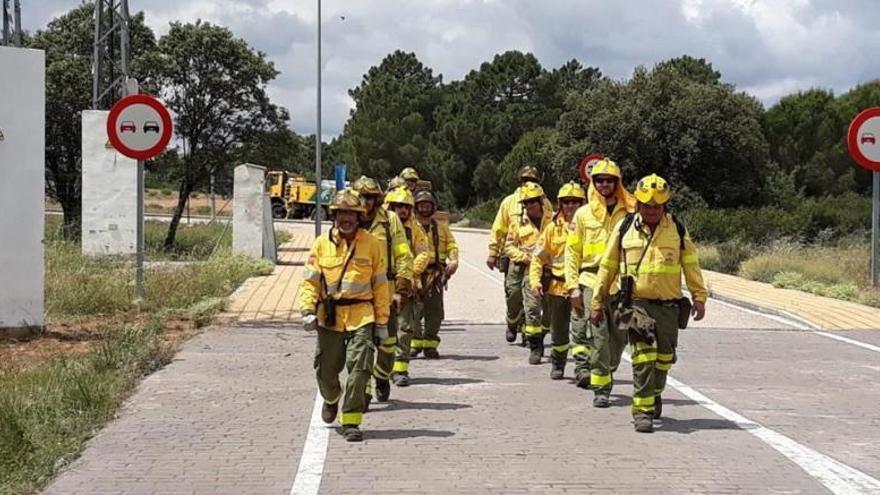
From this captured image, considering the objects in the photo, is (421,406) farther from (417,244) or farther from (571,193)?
(571,193)

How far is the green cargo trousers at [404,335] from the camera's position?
30.2 ft

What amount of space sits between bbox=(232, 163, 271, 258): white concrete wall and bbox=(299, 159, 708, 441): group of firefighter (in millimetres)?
11691

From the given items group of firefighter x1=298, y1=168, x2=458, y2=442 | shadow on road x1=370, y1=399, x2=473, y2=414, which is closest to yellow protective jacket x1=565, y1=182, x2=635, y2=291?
shadow on road x1=370, y1=399, x2=473, y2=414

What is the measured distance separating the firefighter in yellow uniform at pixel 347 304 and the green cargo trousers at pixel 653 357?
75.1 inches

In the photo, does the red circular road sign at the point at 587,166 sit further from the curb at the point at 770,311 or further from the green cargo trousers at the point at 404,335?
the green cargo trousers at the point at 404,335

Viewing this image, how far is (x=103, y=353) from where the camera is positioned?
364 inches

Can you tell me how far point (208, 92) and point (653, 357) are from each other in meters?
22.2

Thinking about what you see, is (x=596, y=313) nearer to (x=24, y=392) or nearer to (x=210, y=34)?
(x=24, y=392)

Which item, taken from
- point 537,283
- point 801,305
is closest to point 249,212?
point 801,305

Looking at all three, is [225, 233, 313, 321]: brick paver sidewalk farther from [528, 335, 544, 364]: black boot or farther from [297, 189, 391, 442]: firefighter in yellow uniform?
[297, 189, 391, 442]: firefighter in yellow uniform

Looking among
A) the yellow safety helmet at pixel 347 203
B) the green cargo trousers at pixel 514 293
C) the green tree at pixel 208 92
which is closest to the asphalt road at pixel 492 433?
the green cargo trousers at pixel 514 293

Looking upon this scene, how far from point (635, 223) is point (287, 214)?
5437cm

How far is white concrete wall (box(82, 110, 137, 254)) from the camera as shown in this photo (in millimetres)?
19656

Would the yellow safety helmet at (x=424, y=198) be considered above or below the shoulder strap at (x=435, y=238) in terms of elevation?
above
